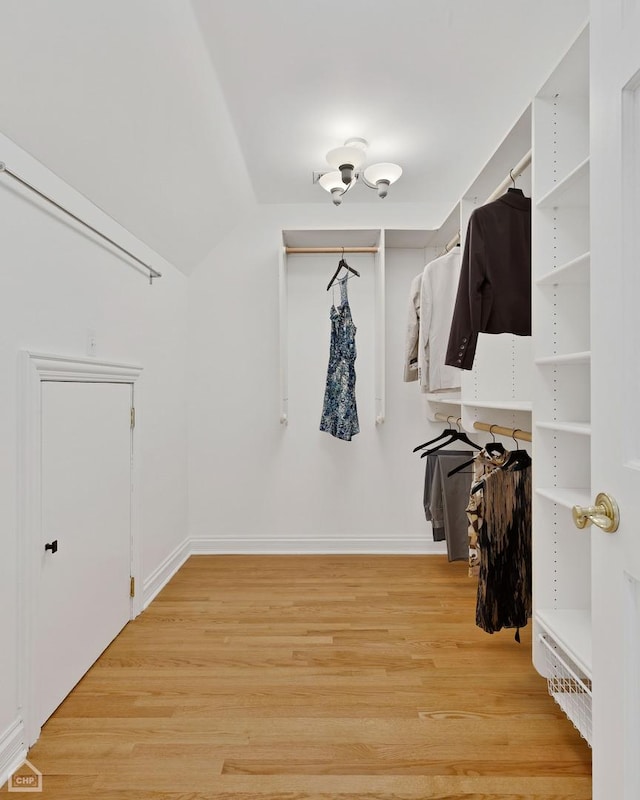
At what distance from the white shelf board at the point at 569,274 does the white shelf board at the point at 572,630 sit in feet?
3.98

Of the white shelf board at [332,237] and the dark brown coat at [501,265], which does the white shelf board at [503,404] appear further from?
the white shelf board at [332,237]

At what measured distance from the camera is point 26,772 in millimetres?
1532

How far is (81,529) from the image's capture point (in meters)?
2.03

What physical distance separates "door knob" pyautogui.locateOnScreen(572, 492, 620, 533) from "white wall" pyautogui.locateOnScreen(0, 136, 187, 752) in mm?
1629

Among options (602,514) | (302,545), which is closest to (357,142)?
(602,514)

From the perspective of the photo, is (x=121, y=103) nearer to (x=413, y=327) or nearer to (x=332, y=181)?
(x=332, y=181)

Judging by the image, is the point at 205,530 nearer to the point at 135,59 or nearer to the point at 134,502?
the point at 134,502

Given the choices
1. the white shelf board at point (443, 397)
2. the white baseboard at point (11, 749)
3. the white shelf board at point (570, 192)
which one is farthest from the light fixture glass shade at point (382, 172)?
the white baseboard at point (11, 749)

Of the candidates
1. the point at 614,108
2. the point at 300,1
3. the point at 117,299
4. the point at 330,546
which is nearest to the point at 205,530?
the point at 330,546

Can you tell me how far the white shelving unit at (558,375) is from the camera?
1.80 m

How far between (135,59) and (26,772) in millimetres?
2426

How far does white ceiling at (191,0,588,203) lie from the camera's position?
6.02 ft

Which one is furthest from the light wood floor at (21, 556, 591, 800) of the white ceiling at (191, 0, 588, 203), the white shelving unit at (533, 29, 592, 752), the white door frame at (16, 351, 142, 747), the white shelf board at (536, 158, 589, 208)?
the white ceiling at (191, 0, 588, 203)

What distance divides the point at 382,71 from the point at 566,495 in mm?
1953
